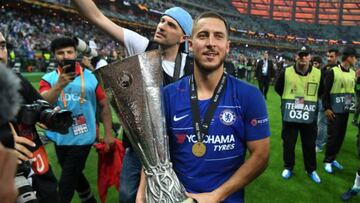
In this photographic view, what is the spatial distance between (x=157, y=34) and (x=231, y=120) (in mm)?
1163

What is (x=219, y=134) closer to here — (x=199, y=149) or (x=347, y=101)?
(x=199, y=149)

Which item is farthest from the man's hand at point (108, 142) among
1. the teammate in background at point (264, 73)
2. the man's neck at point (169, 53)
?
the teammate in background at point (264, 73)

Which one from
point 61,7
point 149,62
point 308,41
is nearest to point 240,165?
point 149,62

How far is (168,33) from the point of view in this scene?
9.02 feet

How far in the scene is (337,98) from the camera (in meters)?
5.91

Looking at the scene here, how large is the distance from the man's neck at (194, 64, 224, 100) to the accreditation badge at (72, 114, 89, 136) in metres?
2.13

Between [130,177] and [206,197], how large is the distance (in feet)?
4.01

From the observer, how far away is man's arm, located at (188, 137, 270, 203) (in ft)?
5.87

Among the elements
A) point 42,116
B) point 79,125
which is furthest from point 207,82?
point 79,125

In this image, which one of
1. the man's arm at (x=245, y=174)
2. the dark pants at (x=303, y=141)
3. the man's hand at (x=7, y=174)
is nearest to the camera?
the man's hand at (x=7, y=174)

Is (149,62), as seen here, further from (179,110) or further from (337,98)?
(337,98)

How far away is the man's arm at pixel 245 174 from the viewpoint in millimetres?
1789

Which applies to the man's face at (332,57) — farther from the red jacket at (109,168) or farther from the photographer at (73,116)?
the photographer at (73,116)

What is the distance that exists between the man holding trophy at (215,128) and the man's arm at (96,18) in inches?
42.1
